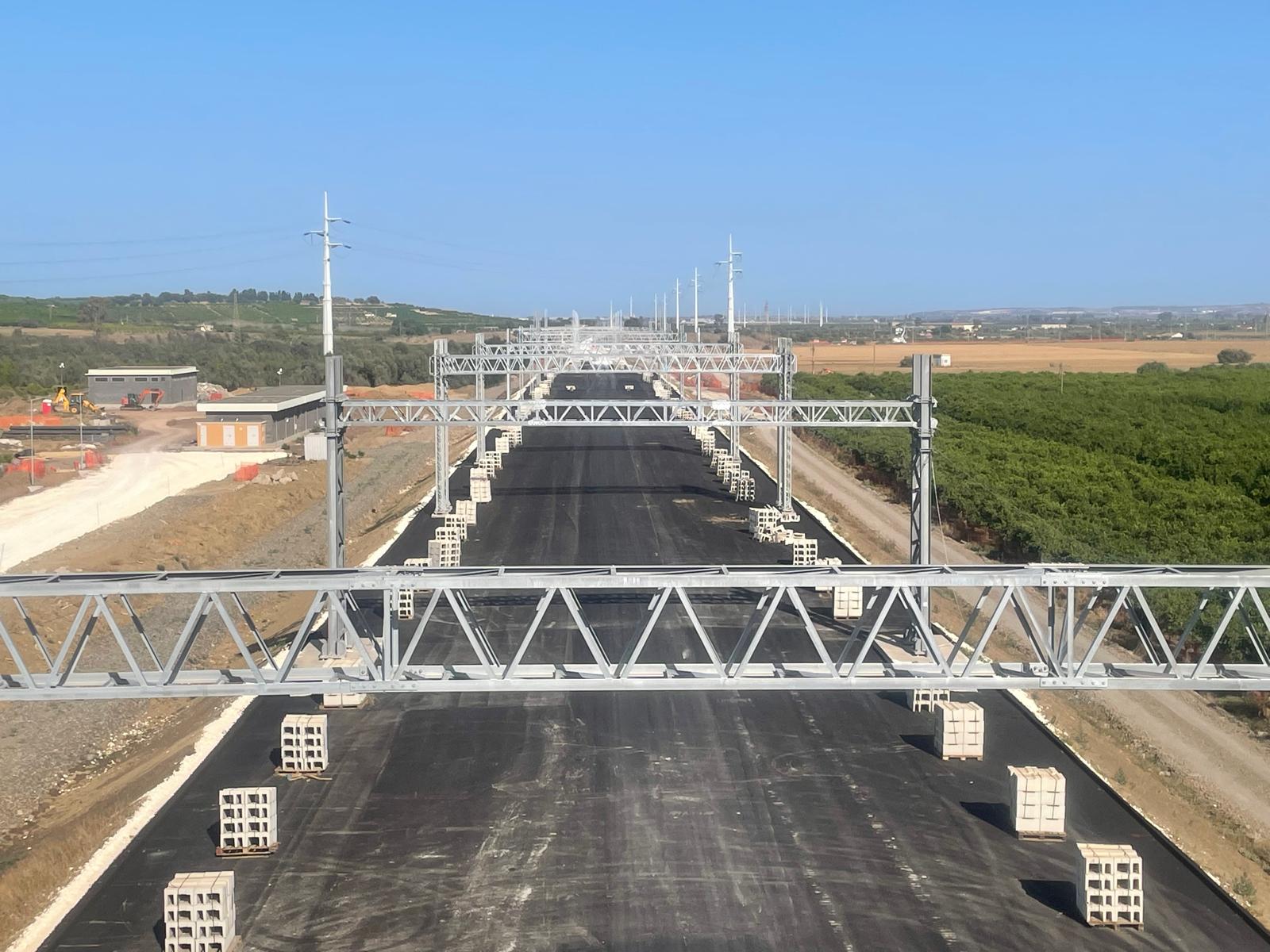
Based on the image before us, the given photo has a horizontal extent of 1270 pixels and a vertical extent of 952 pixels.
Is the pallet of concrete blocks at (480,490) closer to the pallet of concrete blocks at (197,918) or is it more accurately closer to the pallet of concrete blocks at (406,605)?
the pallet of concrete blocks at (406,605)

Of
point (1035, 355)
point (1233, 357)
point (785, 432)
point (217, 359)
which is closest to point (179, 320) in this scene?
point (217, 359)

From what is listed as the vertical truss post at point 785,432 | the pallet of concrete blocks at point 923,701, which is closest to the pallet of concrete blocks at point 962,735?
the pallet of concrete blocks at point 923,701

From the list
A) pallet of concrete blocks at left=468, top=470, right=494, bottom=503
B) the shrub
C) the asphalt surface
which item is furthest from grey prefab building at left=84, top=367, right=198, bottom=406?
the shrub

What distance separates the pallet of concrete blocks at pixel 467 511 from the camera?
38188 millimetres

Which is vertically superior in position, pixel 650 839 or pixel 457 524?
pixel 457 524

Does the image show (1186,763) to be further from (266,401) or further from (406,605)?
(266,401)

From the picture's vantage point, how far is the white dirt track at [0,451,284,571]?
43562mm

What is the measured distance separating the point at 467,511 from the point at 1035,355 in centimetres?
13502

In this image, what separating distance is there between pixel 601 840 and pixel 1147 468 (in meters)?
41.8

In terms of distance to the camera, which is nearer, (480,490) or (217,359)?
(480,490)

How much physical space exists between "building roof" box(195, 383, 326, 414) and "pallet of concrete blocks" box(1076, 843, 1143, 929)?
54.1 m

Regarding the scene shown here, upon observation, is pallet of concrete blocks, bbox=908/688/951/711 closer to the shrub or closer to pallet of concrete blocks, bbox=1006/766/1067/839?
pallet of concrete blocks, bbox=1006/766/1067/839

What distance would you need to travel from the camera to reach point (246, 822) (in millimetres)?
15289

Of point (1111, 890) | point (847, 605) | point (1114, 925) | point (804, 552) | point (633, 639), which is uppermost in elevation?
point (633, 639)
